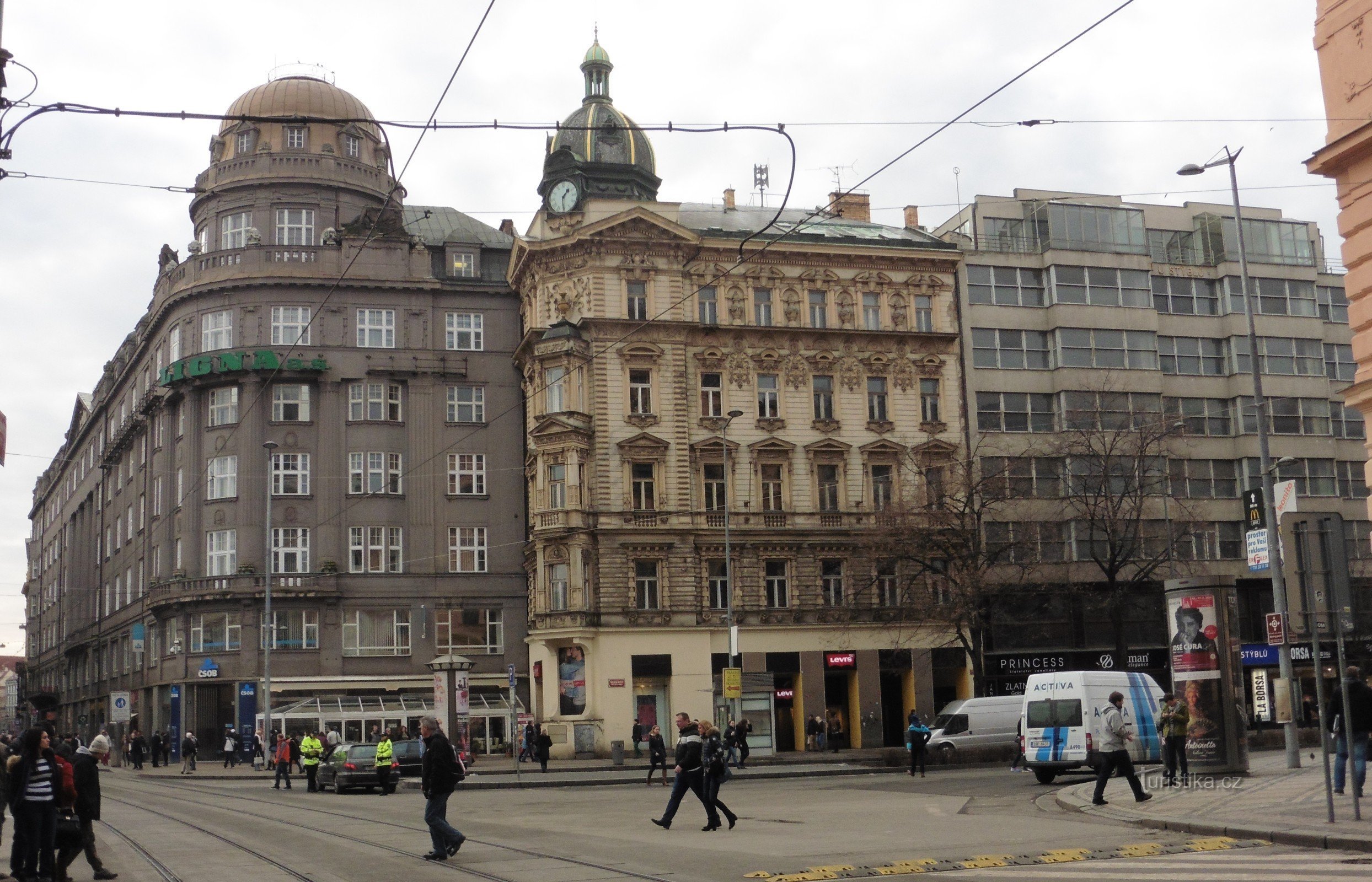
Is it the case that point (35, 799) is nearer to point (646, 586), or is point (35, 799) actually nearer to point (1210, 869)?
point (1210, 869)

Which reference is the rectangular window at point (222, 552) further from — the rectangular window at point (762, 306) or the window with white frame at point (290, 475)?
the rectangular window at point (762, 306)

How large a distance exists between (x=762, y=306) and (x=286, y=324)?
19.7m

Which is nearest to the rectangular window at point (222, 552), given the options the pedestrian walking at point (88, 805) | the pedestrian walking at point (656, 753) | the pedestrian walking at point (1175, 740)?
the pedestrian walking at point (656, 753)

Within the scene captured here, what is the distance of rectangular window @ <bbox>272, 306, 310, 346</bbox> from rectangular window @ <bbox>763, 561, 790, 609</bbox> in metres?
21.4

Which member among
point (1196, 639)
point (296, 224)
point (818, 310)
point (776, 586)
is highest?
point (296, 224)

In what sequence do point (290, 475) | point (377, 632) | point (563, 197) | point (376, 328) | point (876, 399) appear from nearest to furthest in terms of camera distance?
1. point (563, 197)
2. point (876, 399)
3. point (377, 632)
4. point (290, 475)
5. point (376, 328)

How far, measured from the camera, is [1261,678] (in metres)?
59.5

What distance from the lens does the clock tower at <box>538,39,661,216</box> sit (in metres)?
56.8

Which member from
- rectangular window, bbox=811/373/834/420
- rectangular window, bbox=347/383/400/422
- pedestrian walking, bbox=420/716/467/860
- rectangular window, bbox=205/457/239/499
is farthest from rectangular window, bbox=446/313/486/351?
pedestrian walking, bbox=420/716/467/860

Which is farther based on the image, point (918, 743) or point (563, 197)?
point (563, 197)

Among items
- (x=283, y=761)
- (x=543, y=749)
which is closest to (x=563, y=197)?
(x=543, y=749)

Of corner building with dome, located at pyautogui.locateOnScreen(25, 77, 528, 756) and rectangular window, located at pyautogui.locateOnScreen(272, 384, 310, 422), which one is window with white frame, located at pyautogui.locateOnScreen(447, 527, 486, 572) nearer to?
corner building with dome, located at pyautogui.locateOnScreen(25, 77, 528, 756)

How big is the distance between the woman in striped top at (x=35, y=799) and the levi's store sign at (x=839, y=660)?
42.1 meters

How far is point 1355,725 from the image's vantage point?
60.6ft
